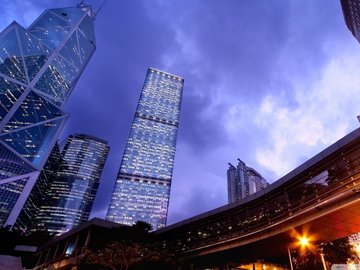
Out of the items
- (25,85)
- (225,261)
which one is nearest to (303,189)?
(225,261)

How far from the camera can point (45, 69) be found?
516ft

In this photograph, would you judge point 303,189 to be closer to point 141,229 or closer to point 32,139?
point 141,229

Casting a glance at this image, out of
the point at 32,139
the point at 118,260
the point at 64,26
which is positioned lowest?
the point at 118,260

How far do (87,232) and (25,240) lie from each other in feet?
171

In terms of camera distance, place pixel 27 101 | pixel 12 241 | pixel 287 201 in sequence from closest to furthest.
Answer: pixel 287 201
pixel 12 241
pixel 27 101

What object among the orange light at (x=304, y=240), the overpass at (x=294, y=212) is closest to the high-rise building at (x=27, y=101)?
the overpass at (x=294, y=212)

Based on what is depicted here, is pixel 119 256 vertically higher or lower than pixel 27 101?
lower

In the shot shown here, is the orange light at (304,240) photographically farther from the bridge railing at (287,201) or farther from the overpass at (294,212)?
the bridge railing at (287,201)

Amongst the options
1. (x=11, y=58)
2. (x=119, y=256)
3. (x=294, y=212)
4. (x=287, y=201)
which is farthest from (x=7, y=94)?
(x=294, y=212)

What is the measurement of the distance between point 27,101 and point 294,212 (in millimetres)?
170100

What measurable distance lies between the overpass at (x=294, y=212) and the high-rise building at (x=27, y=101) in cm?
14701

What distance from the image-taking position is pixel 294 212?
61.8 feet

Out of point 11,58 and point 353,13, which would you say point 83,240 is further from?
point 11,58

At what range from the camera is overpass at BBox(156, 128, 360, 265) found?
1587 cm
